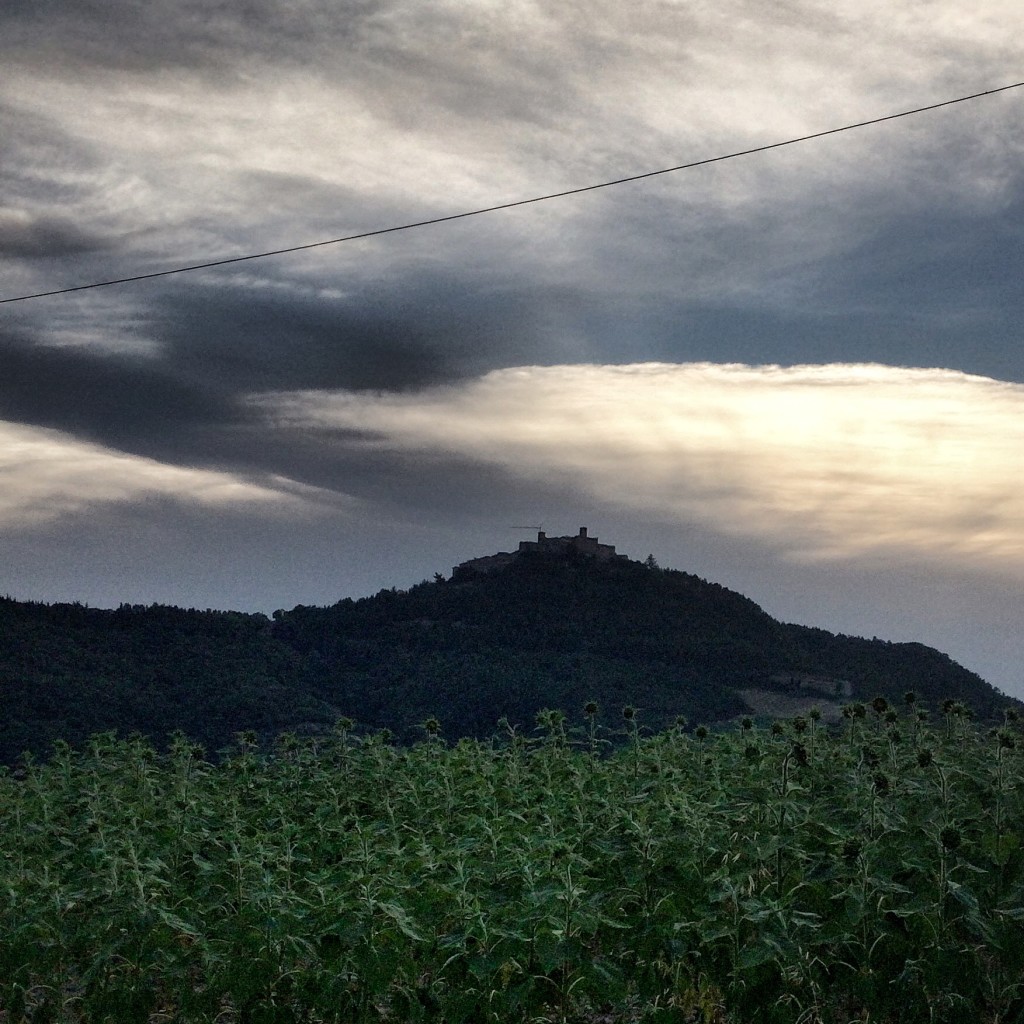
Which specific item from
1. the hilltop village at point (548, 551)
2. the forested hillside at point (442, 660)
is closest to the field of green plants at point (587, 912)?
the forested hillside at point (442, 660)

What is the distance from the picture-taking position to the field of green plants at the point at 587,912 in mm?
5125

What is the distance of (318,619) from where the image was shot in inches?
2360

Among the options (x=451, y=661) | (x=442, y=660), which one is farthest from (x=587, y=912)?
(x=442, y=660)

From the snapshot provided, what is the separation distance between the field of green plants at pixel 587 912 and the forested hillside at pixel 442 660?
1173 inches

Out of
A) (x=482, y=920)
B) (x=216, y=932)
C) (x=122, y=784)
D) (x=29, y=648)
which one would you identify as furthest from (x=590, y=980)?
(x=29, y=648)

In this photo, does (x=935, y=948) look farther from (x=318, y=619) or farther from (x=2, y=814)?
(x=318, y=619)

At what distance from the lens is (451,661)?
173 ft

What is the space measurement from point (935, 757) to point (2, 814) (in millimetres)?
7927

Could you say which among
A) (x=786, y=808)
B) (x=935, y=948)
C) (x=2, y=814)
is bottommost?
(x=2, y=814)

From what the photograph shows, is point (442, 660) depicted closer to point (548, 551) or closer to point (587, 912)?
point (548, 551)

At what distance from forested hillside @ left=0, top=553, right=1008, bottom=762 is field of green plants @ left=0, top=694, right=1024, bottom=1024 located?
2979 cm

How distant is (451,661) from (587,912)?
157 feet

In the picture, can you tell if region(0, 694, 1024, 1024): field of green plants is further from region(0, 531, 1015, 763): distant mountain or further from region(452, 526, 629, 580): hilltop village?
region(452, 526, 629, 580): hilltop village

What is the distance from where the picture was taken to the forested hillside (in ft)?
141
